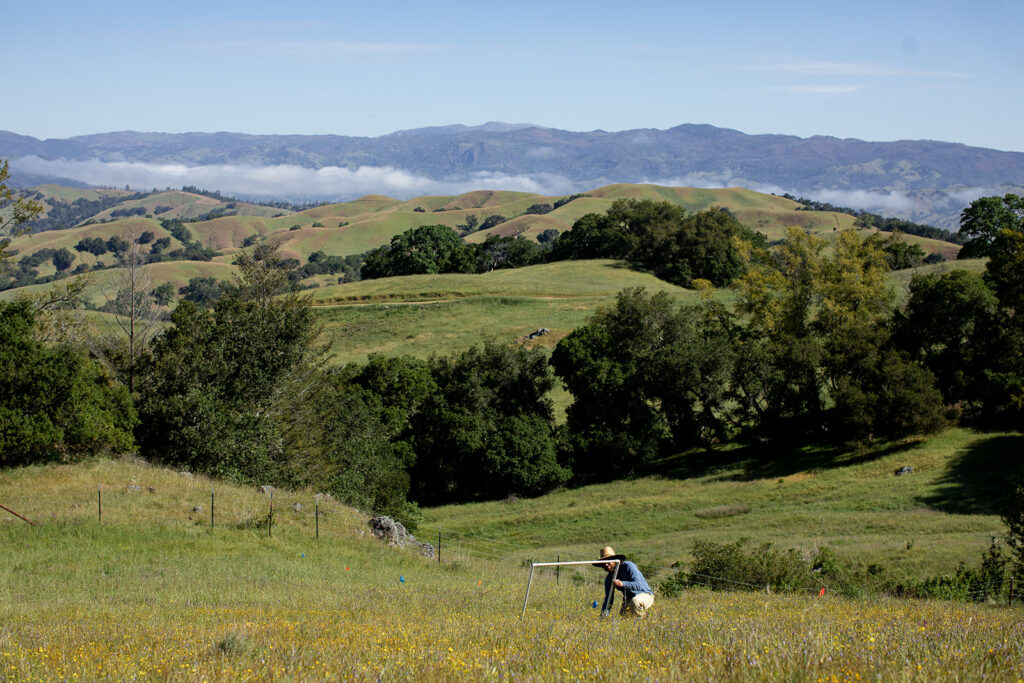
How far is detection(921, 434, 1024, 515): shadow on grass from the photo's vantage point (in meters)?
30.7

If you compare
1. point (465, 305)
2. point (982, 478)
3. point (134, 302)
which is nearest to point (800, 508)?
point (982, 478)

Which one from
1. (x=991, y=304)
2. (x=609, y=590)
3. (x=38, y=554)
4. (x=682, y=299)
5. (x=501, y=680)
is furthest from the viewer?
(x=682, y=299)

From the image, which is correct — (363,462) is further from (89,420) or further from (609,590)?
(609,590)

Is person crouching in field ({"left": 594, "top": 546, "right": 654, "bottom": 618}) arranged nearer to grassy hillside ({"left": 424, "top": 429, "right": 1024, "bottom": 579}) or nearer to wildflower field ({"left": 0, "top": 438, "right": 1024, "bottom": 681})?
wildflower field ({"left": 0, "top": 438, "right": 1024, "bottom": 681})

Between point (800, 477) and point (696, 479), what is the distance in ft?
19.8

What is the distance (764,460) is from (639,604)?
37078mm

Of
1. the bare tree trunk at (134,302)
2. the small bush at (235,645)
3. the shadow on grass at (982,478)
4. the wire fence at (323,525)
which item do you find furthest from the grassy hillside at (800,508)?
the bare tree trunk at (134,302)

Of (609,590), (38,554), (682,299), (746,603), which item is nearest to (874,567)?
(746,603)

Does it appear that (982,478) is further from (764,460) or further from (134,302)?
(134,302)

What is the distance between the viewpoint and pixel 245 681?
6285 mm

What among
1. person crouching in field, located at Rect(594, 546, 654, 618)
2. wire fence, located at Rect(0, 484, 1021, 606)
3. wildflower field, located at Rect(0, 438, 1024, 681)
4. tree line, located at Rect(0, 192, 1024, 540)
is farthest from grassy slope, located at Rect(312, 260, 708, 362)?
person crouching in field, located at Rect(594, 546, 654, 618)

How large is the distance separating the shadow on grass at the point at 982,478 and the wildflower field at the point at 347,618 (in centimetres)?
1673

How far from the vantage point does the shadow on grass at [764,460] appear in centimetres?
4072

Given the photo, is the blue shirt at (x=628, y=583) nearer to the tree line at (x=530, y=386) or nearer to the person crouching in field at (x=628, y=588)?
the person crouching in field at (x=628, y=588)
